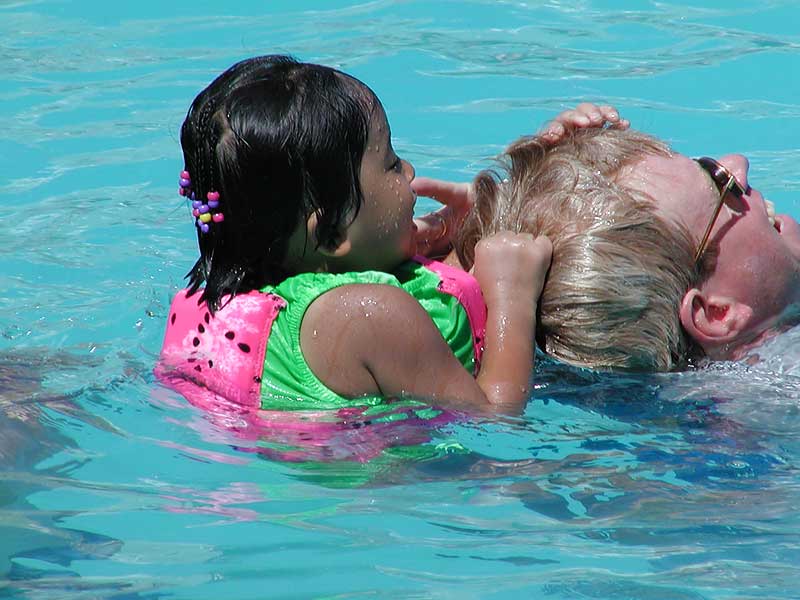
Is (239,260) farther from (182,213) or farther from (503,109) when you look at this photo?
(503,109)

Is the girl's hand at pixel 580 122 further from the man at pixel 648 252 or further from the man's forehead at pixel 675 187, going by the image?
the man's forehead at pixel 675 187

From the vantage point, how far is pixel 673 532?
3373mm

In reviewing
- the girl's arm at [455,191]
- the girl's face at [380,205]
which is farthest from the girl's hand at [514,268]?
the girl's arm at [455,191]

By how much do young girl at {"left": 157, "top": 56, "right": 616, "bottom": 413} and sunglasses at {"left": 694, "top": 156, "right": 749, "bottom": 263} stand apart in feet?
1.80

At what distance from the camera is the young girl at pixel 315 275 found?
12.1 feet

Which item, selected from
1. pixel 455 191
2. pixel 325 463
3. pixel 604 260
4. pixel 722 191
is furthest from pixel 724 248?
pixel 325 463

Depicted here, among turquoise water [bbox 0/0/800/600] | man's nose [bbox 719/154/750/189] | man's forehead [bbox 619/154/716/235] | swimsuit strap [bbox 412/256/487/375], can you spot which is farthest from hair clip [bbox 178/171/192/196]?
man's nose [bbox 719/154/750/189]

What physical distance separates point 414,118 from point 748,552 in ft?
14.6

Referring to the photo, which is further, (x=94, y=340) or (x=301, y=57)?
(x=301, y=57)

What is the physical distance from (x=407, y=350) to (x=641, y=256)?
2.91 ft

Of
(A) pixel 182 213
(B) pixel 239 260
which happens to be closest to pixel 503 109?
(A) pixel 182 213

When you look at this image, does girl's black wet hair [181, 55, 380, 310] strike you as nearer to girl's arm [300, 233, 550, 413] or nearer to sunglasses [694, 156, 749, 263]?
girl's arm [300, 233, 550, 413]

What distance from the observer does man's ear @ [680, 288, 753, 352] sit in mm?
4207

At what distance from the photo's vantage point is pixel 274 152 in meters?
3.68
